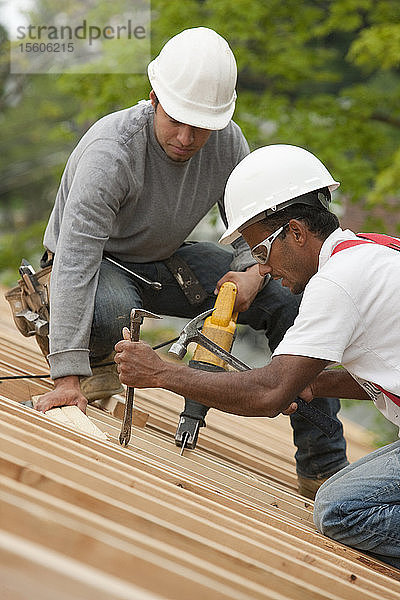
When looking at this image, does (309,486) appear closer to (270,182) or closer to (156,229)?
(156,229)

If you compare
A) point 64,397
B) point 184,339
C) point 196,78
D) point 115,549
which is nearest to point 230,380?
point 184,339

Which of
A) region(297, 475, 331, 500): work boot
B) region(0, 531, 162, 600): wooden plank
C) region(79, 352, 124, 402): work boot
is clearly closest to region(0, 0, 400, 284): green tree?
region(297, 475, 331, 500): work boot

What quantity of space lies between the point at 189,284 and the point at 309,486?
47.9 inches

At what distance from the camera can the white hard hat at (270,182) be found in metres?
2.98

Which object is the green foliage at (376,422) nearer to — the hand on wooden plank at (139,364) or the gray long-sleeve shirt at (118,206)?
the gray long-sleeve shirt at (118,206)

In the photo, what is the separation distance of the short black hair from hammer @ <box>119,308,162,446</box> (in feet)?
1.94

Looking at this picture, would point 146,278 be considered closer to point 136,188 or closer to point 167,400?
point 136,188

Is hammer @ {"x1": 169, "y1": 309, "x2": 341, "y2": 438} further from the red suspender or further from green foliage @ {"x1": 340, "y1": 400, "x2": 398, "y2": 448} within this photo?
green foliage @ {"x1": 340, "y1": 400, "x2": 398, "y2": 448}

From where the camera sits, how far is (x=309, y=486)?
154 inches

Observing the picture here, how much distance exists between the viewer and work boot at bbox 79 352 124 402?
380 cm

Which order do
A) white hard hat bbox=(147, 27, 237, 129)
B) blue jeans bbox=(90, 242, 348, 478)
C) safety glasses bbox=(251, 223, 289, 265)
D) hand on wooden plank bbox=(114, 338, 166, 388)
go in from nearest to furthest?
1. hand on wooden plank bbox=(114, 338, 166, 388)
2. safety glasses bbox=(251, 223, 289, 265)
3. white hard hat bbox=(147, 27, 237, 129)
4. blue jeans bbox=(90, 242, 348, 478)

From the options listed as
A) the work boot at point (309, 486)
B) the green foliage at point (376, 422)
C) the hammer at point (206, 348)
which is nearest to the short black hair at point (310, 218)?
the hammer at point (206, 348)

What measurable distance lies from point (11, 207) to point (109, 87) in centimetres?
1475

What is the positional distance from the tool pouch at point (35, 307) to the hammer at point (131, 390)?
0.90 m
